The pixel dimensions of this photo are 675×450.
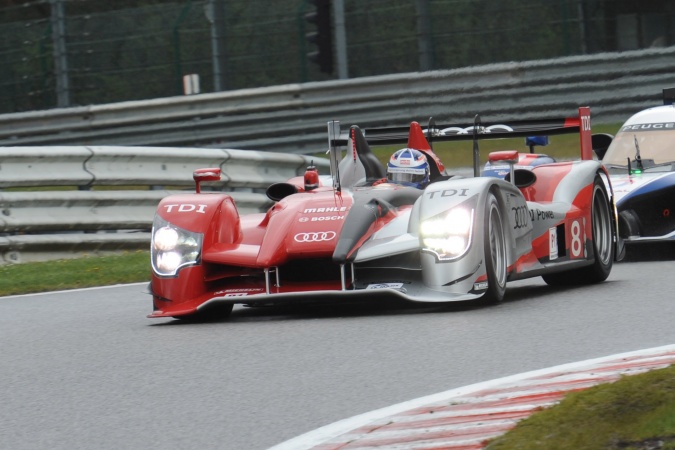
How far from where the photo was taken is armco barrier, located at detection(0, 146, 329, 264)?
40.4ft

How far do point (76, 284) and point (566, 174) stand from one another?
3.84 meters

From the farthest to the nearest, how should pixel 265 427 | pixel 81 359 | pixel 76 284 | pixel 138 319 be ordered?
pixel 76 284, pixel 138 319, pixel 81 359, pixel 265 427

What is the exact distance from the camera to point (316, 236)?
8016 mm

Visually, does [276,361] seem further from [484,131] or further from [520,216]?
[484,131]

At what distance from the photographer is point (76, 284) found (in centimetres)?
1105

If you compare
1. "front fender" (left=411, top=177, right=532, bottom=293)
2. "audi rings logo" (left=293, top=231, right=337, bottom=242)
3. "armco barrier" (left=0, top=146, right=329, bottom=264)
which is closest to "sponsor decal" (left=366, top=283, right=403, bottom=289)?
"front fender" (left=411, top=177, right=532, bottom=293)

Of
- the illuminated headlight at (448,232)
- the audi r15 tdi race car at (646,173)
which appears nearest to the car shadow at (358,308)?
the illuminated headlight at (448,232)

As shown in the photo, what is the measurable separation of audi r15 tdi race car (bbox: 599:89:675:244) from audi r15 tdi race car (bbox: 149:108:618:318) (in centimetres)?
208

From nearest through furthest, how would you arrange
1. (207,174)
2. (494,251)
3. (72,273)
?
1. (494,251)
2. (207,174)
3. (72,273)

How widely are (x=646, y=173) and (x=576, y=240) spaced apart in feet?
9.36

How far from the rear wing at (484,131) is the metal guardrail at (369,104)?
270 inches

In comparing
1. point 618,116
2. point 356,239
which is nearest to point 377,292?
point 356,239

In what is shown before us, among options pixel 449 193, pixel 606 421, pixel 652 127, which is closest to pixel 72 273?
pixel 449 193

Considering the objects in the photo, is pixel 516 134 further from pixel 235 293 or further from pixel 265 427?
pixel 265 427
